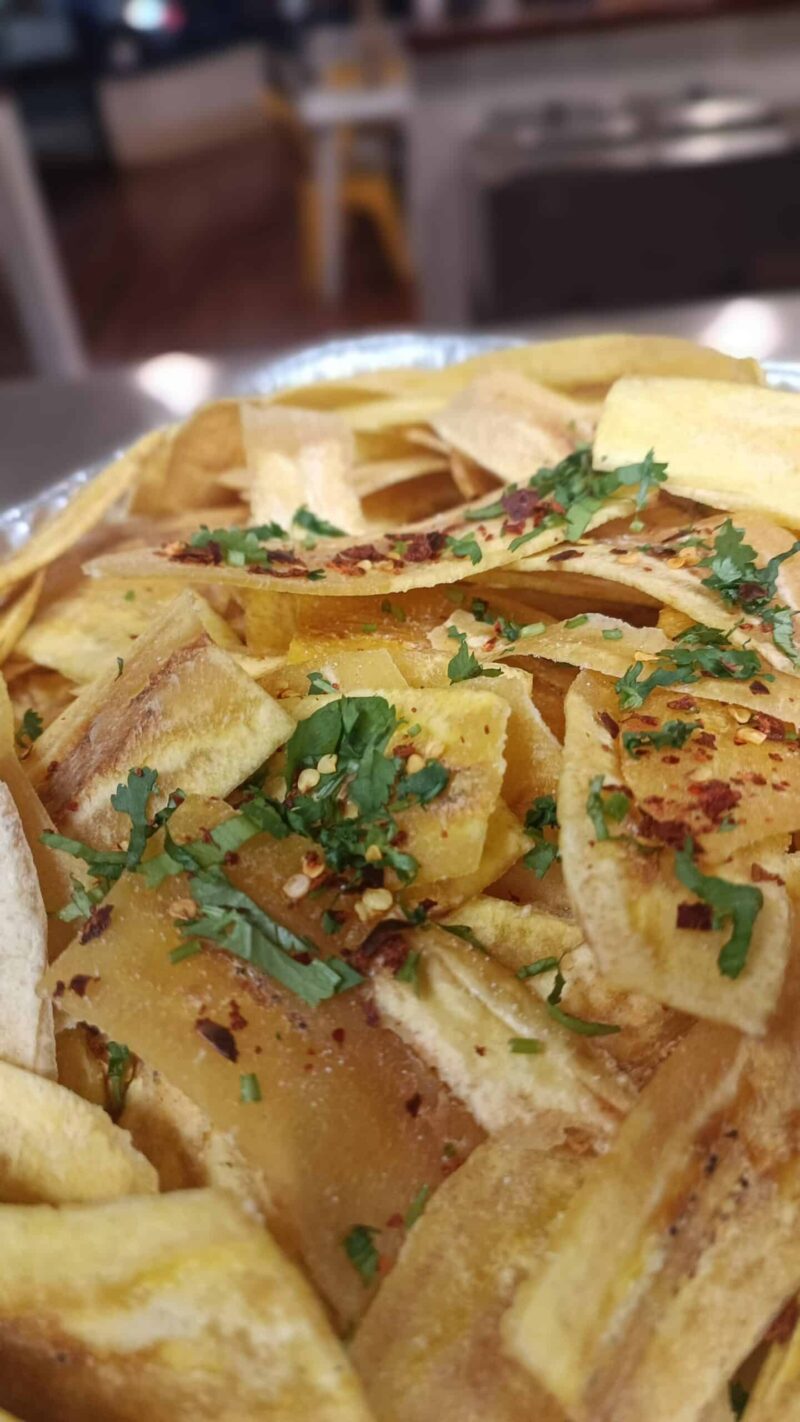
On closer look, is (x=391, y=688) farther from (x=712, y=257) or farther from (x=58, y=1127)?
(x=712, y=257)

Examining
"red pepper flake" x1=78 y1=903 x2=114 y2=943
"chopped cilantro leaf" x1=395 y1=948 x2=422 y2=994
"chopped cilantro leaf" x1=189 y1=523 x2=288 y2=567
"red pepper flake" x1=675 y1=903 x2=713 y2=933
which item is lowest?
"chopped cilantro leaf" x1=395 y1=948 x2=422 y2=994

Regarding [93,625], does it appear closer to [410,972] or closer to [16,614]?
[16,614]

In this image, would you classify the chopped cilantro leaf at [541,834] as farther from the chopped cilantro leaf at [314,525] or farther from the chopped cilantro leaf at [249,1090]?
the chopped cilantro leaf at [314,525]

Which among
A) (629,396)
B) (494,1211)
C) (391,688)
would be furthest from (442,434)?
(494,1211)

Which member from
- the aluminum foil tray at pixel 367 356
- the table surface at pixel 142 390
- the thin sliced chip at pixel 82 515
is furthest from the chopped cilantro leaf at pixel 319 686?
the table surface at pixel 142 390

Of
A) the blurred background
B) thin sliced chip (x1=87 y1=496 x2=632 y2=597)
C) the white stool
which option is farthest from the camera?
the white stool

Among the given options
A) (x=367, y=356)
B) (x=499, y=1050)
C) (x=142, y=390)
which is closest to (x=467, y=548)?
(x=499, y=1050)

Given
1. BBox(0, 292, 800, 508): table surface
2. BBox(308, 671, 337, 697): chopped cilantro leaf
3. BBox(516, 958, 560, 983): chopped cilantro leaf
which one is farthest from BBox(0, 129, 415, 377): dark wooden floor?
BBox(516, 958, 560, 983): chopped cilantro leaf

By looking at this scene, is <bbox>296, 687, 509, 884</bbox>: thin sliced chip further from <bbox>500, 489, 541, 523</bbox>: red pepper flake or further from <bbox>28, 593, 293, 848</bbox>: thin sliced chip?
<bbox>500, 489, 541, 523</bbox>: red pepper flake
